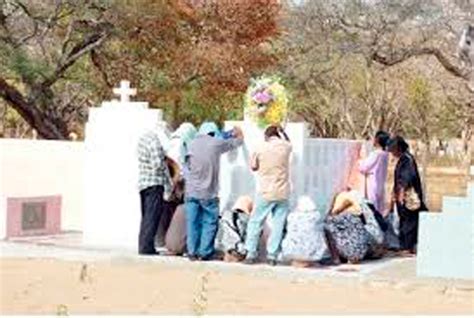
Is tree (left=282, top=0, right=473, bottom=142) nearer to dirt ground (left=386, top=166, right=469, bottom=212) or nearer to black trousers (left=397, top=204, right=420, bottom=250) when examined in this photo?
dirt ground (left=386, top=166, right=469, bottom=212)

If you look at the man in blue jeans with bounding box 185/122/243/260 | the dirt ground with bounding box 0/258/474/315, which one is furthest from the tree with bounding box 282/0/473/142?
the dirt ground with bounding box 0/258/474/315

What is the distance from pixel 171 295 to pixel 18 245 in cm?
416

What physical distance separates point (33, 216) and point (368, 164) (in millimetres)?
4493

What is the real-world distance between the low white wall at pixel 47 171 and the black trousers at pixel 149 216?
11.5ft

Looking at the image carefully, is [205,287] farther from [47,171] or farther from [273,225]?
[47,171]

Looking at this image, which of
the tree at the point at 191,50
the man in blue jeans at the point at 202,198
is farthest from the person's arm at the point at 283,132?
the tree at the point at 191,50

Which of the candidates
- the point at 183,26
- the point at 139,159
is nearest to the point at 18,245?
the point at 139,159

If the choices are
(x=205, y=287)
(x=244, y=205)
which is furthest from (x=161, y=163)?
(x=205, y=287)

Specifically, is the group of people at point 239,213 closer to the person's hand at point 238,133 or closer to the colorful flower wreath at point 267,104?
the person's hand at point 238,133

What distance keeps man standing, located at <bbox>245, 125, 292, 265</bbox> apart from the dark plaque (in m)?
3.85

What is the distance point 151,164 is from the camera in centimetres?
1271

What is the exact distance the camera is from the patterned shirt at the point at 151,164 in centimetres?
1270

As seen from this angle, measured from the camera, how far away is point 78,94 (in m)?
32.2

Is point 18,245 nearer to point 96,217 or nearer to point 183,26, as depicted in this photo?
point 96,217
